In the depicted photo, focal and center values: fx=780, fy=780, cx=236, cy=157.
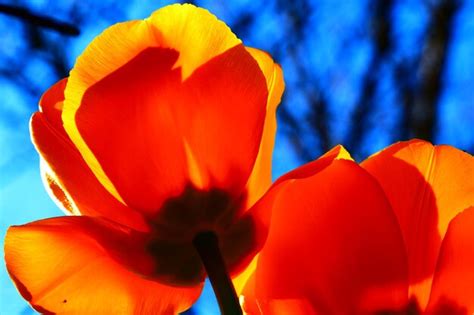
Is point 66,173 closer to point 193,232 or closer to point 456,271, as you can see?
point 193,232

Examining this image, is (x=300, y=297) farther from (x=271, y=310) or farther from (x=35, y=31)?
(x=35, y=31)

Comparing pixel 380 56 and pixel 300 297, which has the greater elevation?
pixel 380 56

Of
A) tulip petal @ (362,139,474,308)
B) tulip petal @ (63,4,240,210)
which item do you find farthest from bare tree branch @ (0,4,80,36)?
tulip petal @ (362,139,474,308)

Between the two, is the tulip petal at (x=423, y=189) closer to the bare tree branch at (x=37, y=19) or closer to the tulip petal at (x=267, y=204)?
the tulip petal at (x=267, y=204)

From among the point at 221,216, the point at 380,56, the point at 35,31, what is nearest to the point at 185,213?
the point at 221,216

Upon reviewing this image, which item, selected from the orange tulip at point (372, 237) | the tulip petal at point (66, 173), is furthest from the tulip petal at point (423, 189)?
the tulip petal at point (66, 173)
